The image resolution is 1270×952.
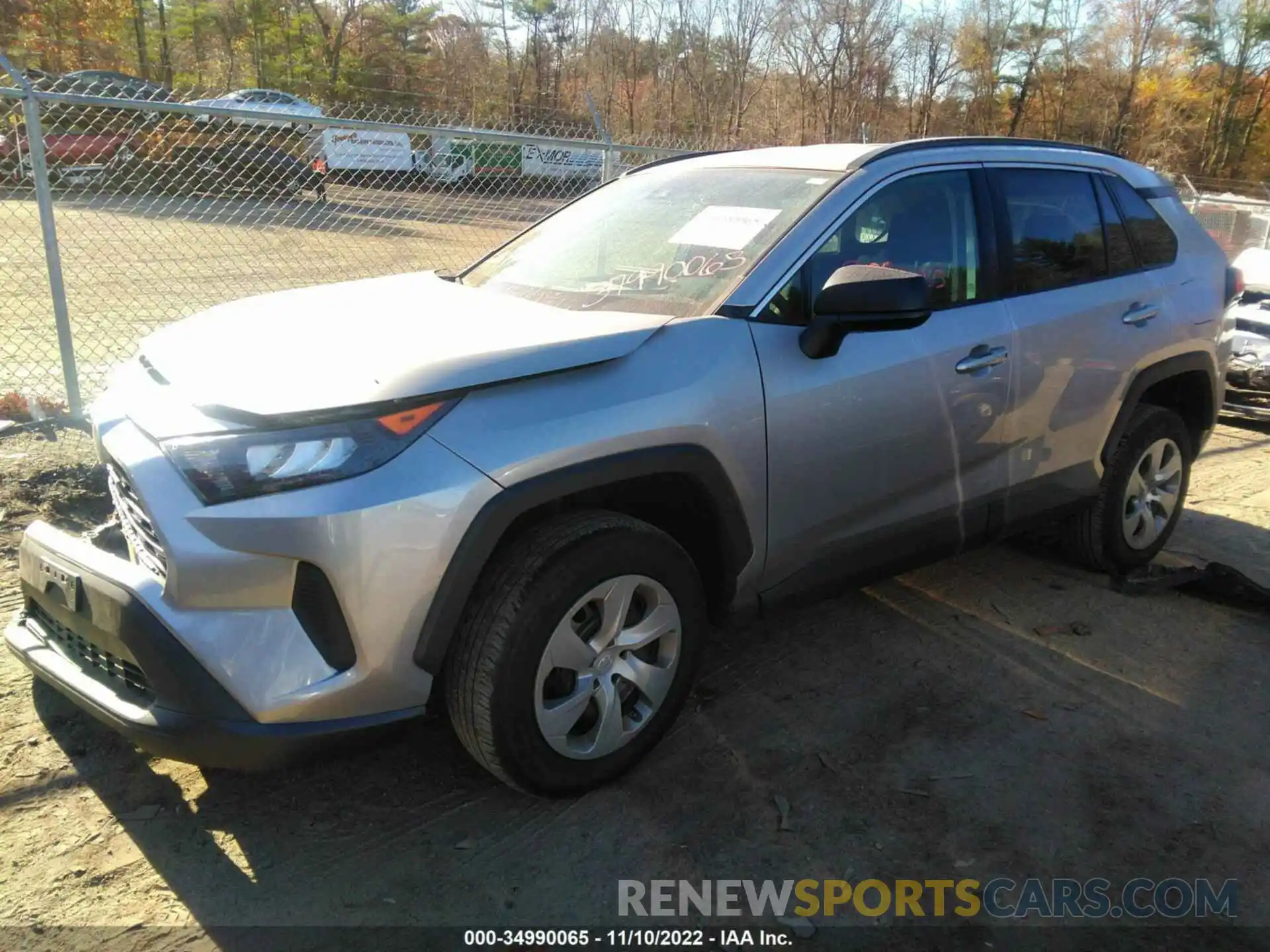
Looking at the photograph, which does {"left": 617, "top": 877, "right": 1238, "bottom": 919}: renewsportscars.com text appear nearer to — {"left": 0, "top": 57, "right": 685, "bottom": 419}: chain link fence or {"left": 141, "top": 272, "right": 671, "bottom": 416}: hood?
{"left": 141, "top": 272, "right": 671, "bottom": 416}: hood

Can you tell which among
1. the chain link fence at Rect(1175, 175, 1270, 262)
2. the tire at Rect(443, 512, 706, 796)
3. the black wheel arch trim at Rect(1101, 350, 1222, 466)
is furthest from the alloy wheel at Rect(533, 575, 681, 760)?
the chain link fence at Rect(1175, 175, 1270, 262)

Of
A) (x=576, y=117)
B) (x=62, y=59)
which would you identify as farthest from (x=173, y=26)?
(x=576, y=117)

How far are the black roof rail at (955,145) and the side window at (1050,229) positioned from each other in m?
0.13

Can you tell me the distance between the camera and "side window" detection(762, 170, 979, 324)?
3.08 metres

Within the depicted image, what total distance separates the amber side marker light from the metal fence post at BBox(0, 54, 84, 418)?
3.66m

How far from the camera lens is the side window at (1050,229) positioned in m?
3.64

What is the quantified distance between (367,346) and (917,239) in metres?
1.96

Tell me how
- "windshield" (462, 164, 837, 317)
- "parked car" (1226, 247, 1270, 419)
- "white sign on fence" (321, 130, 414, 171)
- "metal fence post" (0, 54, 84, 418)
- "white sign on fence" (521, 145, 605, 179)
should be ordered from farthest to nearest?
"white sign on fence" (321, 130, 414, 171) → "white sign on fence" (521, 145, 605, 179) → "parked car" (1226, 247, 1270, 419) → "metal fence post" (0, 54, 84, 418) → "windshield" (462, 164, 837, 317)

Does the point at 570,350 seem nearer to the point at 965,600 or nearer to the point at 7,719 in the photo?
the point at 7,719

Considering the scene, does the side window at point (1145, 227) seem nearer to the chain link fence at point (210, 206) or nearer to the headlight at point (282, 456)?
the headlight at point (282, 456)

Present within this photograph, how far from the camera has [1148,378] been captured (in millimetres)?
4086

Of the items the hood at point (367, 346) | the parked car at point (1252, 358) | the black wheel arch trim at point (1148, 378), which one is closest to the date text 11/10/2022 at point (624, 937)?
the hood at point (367, 346)

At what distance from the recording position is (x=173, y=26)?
3180 centimetres

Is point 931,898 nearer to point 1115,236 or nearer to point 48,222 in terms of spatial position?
point 1115,236
